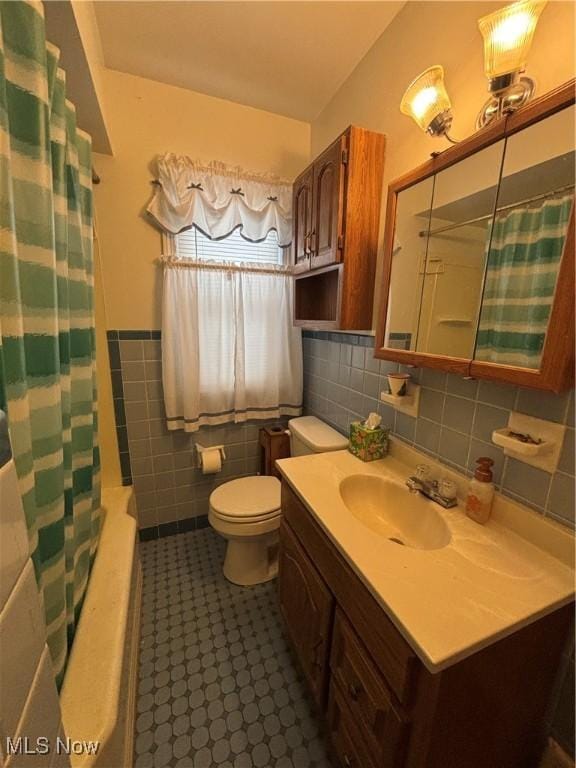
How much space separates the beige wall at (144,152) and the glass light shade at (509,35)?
129cm

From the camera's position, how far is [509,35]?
0.74m

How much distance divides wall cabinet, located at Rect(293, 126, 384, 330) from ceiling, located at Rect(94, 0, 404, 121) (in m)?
0.43

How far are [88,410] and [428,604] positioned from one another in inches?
45.4

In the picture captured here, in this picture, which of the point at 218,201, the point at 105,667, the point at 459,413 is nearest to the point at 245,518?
the point at 105,667

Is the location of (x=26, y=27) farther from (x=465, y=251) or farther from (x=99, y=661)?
(x=99, y=661)

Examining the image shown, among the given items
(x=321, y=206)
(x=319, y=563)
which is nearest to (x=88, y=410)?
(x=319, y=563)

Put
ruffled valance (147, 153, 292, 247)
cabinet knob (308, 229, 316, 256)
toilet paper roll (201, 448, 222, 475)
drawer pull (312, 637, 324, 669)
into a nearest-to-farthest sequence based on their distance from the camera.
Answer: drawer pull (312, 637, 324, 669) → cabinet knob (308, 229, 316, 256) → ruffled valance (147, 153, 292, 247) → toilet paper roll (201, 448, 222, 475)

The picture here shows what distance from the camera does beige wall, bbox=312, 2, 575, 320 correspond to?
2.45ft

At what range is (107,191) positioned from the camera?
1.56 metres

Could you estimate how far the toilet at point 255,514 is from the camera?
1499 millimetres

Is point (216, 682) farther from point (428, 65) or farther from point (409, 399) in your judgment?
point (428, 65)

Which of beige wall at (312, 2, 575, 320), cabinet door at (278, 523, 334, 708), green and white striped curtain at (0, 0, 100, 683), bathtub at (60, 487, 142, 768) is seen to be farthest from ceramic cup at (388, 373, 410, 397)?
bathtub at (60, 487, 142, 768)

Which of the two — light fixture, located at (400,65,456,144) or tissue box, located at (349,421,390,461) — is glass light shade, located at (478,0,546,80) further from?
tissue box, located at (349,421,390,461)

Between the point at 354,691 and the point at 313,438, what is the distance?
0.95m
